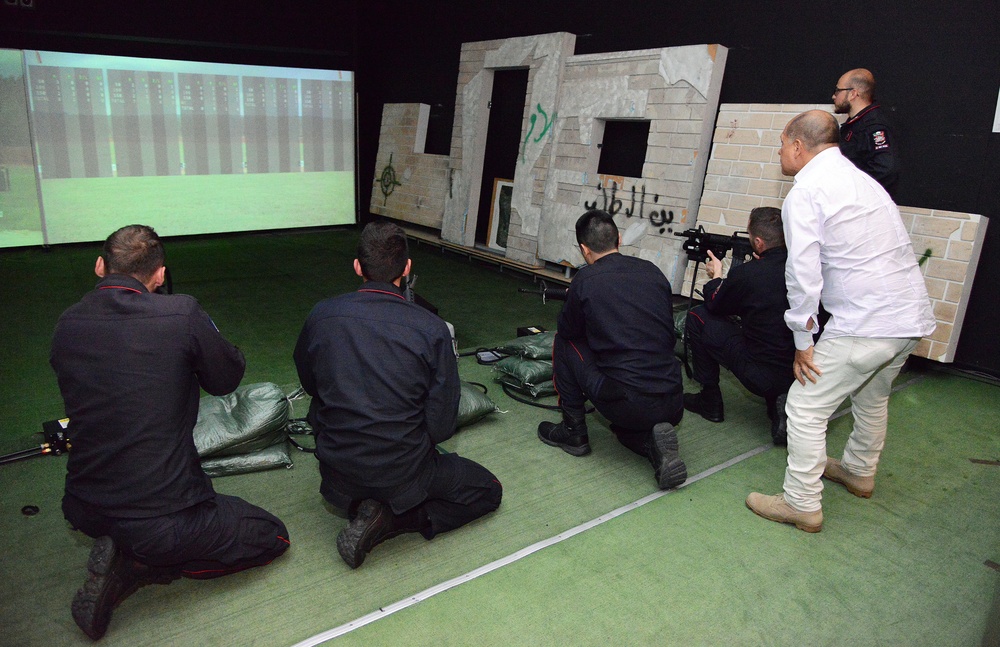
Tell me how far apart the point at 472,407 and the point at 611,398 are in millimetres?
794

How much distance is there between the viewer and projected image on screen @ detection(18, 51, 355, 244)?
7.51m

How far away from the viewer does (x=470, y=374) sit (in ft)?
13.6

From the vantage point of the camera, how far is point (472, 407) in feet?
11.1

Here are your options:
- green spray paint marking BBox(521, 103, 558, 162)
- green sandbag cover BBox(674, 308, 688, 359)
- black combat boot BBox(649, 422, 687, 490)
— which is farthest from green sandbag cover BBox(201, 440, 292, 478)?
green spray paint marking BBox(521, 103, 558, 162)

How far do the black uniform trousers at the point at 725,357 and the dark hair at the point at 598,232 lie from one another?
0.95m

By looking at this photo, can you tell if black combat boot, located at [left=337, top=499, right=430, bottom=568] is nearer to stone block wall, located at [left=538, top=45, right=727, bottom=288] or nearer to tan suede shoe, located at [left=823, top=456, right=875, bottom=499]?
tan suede shoe, located at [left=823, top=456, right=875, bottom=499]

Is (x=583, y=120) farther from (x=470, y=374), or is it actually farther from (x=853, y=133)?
(x=470, y=374)

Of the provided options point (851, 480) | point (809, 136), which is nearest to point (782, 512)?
point (851, 480)

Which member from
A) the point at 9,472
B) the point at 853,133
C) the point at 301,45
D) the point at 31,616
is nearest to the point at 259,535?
the point at 31,616

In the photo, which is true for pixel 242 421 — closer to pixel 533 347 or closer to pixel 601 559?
pixel 601 559

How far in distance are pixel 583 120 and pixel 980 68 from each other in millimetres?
3127

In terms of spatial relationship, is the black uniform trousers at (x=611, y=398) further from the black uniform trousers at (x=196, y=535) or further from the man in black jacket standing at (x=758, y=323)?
the black uniform trousers at (x=196, y=535)

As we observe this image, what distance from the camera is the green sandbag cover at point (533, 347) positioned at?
13.1 feet

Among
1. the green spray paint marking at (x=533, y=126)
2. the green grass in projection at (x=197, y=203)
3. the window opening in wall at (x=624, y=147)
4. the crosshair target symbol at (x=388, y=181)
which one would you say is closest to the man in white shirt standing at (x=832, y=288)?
the window opening in wall at (x=624, y=147)
